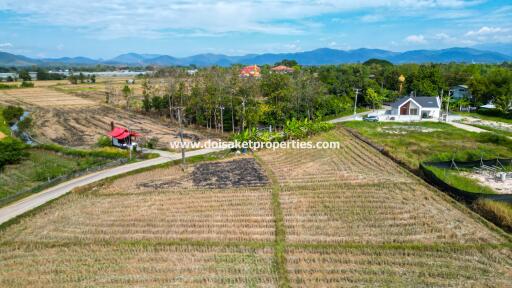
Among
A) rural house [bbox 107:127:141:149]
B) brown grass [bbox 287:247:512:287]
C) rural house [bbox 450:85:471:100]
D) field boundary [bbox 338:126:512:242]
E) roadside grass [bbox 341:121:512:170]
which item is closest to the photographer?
brown grass [bbox 287:247:512:287]

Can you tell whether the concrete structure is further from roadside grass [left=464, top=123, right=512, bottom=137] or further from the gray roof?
roadside grass [left=464, top=123, right=512, bottom=137]

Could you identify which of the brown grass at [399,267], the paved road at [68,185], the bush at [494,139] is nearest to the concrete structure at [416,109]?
the bush at [494,139]

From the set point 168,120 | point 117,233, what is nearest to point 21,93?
point 168,120

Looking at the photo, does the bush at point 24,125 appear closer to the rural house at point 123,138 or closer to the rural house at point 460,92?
the rural house at point 123,138

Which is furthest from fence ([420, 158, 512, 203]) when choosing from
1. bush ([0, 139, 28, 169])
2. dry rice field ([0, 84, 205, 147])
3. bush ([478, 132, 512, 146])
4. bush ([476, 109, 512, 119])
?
bush ([0, 139, 28, 169])

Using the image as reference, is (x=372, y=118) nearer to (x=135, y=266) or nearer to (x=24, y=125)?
(x=135, y=266)

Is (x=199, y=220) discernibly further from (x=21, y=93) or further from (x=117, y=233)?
(x=21, y=93)

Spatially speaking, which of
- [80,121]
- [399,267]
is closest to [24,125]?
[80,121]
